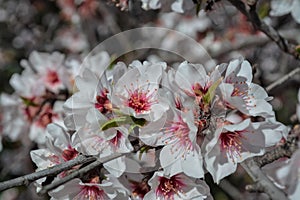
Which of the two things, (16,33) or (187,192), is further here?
(16,33)

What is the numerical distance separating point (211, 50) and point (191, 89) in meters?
1.51

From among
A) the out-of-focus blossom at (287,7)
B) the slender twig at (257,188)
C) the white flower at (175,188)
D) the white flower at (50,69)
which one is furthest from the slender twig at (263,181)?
the white flower at (50,69)

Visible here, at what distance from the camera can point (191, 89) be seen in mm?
1292

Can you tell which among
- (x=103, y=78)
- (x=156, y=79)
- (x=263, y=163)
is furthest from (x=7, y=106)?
(x=263, y=163)

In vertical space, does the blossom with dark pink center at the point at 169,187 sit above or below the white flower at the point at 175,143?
below

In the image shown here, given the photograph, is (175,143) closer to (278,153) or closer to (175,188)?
(175,188)

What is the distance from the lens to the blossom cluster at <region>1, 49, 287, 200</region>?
4.09 ft

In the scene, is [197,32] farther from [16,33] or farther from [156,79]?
[156,79]

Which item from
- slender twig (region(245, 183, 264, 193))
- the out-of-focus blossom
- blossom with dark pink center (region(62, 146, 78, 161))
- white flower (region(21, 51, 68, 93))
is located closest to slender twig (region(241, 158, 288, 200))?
slender twig (region(245, 183, 264, 193))

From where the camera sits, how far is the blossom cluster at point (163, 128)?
49.1 inches

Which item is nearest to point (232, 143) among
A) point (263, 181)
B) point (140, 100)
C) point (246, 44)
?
point (263, 181)

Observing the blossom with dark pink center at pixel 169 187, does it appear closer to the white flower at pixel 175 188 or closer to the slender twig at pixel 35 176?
the white flower at pixel 175 188

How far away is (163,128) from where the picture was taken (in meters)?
1.29

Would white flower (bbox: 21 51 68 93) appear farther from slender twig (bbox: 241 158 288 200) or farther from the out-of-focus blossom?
slender twig (bbox: 241 158 288 200)
